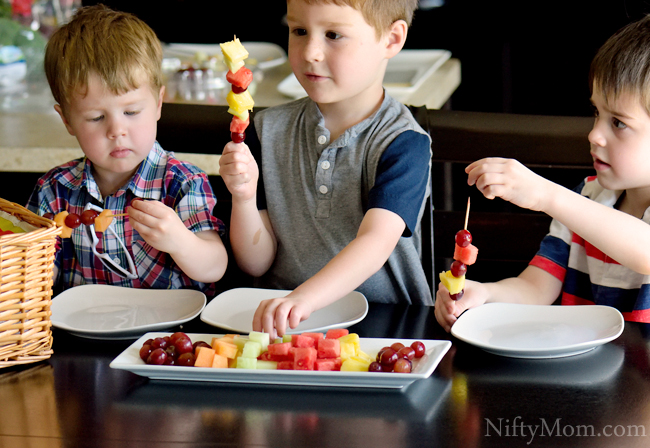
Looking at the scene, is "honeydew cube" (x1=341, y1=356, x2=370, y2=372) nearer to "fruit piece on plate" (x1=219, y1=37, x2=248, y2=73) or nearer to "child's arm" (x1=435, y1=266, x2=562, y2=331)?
"child's arm" (x1=435, y1=266, x2=562, y2=331)

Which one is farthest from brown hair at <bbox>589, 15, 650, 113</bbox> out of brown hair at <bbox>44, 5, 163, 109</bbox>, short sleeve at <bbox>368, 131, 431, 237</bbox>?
brown hair at <bbox>44, 5, 163, 109</bbox>

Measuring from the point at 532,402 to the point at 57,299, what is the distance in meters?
1.00

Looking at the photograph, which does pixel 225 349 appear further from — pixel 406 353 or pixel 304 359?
pixel 406 353

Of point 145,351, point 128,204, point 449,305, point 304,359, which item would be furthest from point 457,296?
point 128,204

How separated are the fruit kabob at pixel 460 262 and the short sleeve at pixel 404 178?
8.2 inches

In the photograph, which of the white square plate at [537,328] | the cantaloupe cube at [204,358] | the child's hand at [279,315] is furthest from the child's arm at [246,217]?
the white square plate at [537,328]

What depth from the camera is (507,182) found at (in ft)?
4.38

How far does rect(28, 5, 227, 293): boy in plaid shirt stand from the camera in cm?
169

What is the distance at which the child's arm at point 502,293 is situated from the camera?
1414 mm

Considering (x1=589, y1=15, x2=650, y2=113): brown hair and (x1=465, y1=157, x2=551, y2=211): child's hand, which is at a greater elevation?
(x1=589, y1=15, x2=650, y2=113): brown hair

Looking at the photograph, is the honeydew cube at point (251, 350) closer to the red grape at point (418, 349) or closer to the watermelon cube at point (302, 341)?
the watermelon cube at point (302, 341)

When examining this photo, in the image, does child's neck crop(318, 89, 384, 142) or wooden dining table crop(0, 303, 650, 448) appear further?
child's neck crop(318, 89, 384, 142)

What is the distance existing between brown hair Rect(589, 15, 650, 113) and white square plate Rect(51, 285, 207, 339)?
934mm

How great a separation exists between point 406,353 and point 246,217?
629 millimetres
